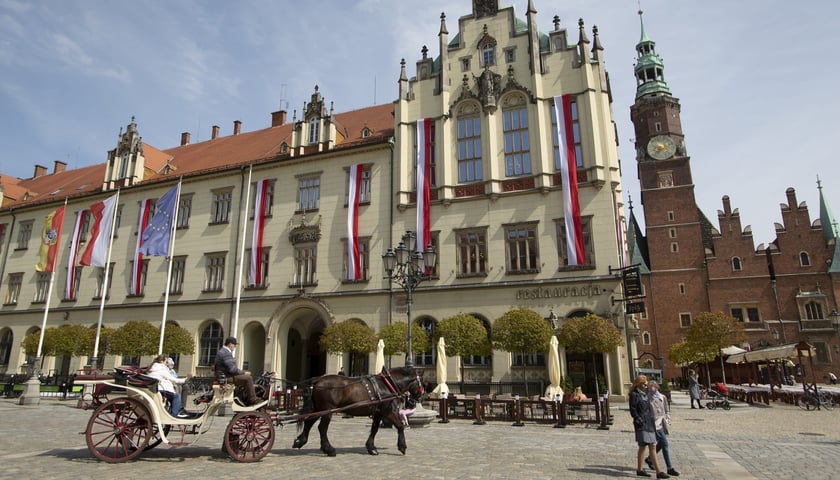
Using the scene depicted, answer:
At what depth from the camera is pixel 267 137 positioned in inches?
1594

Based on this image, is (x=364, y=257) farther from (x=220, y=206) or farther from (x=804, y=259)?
(x=804, y=259)

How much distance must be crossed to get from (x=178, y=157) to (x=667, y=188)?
2118 inches

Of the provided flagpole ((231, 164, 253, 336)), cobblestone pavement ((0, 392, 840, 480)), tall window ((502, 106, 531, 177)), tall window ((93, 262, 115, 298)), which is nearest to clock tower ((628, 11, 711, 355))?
tall window ((502, 106, 531, 177))

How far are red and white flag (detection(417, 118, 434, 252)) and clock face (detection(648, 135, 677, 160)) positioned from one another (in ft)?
150

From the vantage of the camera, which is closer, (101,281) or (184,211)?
(184,211)

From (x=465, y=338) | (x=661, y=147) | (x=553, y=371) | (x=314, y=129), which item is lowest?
(x=553, y=371)

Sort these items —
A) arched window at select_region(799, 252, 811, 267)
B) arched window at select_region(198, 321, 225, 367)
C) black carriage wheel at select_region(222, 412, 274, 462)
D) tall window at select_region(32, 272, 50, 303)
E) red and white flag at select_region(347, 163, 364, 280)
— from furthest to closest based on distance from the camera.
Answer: arched window at select_region(799, 252, 811, 267) < tall window at select_region(32, 272, 50, 303) < arched window at select_region(198, 321, 225, 367) < red and white flag at select_region(347, 163, 364, 280) < black carriage wheel at select_region(222, 412, 274, 462)

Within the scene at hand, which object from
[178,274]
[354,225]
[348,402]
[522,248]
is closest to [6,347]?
[178,274]

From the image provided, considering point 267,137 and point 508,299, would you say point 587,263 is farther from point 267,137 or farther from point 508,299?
point 267,137

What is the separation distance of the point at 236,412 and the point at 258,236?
2443 cm

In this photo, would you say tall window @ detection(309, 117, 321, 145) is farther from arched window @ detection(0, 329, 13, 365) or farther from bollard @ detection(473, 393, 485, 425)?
arched window @ detection(0, 329, 13, 365)

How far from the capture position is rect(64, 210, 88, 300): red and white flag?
37062 mm

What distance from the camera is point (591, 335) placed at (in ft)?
72.6

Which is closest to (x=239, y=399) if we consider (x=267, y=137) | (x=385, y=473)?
(x=385, y=473)
